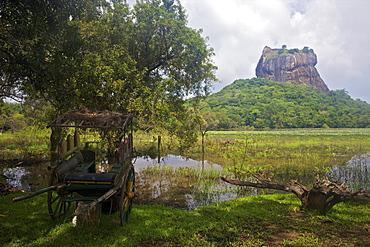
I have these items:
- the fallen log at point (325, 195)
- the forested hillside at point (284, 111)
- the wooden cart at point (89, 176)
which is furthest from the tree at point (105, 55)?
the forested hillside at point (284, 111)

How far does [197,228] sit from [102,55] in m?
9.22

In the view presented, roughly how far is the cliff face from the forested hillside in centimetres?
3010

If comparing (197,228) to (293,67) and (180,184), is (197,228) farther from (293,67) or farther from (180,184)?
(293,67)

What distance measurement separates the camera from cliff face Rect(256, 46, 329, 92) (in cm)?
12938

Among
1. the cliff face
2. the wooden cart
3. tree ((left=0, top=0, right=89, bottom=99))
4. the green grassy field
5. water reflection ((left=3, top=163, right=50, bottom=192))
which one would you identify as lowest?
water reflection ((left=3, top=163, right=50, bottom=192))

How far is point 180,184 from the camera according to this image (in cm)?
1088

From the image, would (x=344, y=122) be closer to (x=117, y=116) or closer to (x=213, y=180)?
(x=213, y=180)

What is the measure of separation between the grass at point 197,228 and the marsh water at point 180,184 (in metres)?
1.65

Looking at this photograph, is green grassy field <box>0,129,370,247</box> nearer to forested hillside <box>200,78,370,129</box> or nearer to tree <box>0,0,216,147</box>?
tree <box>0,0,216,147</box>

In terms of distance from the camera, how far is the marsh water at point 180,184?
8.78 meters

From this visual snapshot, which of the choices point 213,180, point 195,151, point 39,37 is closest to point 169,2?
point 39,37

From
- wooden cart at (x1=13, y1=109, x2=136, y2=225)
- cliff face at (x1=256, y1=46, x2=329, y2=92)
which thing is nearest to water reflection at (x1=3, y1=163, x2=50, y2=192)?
wooden cart at (x1=13, y1=109, x2=136, y2=225)

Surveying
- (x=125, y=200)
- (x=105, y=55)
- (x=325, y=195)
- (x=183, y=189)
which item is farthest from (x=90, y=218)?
(x=105, y=55)

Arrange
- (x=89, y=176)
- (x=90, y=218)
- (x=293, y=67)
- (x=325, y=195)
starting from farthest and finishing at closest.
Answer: (x=293, y=67)
(x=325, y=195)
(x=90, y=218)
(x=89, y=176)
